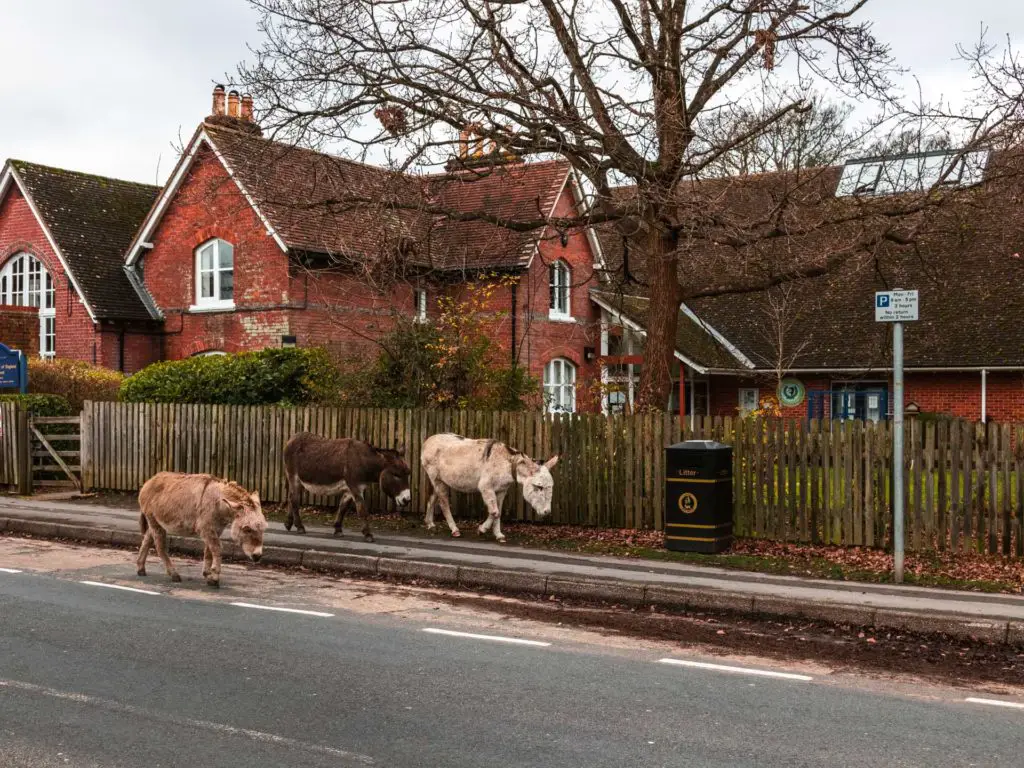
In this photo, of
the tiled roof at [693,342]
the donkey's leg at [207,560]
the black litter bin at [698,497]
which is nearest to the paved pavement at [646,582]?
the black litter bin at [698,497]

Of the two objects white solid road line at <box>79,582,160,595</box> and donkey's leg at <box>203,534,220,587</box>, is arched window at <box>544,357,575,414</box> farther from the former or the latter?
white solid road line at <box>79,582,160,595</box>

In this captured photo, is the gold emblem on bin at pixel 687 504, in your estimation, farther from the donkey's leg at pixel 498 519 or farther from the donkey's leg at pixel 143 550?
the donkey's leg at pixel 143 550

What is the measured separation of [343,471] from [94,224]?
66.4ft

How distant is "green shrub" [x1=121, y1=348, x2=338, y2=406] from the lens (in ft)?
62.8

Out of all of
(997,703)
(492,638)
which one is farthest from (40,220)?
(997,703)

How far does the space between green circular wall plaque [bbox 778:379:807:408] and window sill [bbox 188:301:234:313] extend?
15766mm

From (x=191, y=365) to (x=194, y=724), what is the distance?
14693 millimetres

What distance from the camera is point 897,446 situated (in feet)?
37.4

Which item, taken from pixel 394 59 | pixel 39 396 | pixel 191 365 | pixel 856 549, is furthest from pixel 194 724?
pixel 39 396

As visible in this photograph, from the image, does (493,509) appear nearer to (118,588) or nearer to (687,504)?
(687,504)

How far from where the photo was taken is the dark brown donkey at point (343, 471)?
47.7ft

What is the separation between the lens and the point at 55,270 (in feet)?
99.0

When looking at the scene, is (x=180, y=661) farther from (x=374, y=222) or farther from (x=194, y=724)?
(x=374, y=222)

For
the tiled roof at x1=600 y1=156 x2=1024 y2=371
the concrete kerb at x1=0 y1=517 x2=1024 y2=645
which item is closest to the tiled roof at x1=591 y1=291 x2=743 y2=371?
the tiled roof at x1=600 y1=156 x2=1024 y2=371
